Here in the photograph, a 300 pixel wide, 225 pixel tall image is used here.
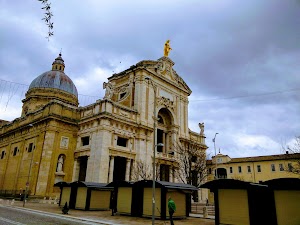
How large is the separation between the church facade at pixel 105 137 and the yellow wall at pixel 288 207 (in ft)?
47.0

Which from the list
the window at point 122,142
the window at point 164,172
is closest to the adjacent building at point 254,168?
the window at point 164,172

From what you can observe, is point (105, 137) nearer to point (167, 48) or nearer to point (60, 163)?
point (60, 163)

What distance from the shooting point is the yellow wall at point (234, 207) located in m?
15.8

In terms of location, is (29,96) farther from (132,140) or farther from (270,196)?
(270,196)

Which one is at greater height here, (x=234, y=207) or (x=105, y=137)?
(x=105, y=137)

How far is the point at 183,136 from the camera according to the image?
1820 inches

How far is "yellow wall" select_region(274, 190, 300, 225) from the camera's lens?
47.9 ft

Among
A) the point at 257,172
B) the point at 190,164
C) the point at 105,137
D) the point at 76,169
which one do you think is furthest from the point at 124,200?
the point at 257,172

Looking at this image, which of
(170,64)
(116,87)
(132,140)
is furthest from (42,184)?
(170,64)

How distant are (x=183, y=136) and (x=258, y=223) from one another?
3129cm

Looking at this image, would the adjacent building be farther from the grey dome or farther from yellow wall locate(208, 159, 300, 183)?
the grey dome

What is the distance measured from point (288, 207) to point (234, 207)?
316 cm

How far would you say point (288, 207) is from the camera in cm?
1478

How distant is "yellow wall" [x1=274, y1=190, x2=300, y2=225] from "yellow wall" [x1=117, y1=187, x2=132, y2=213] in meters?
11.7
